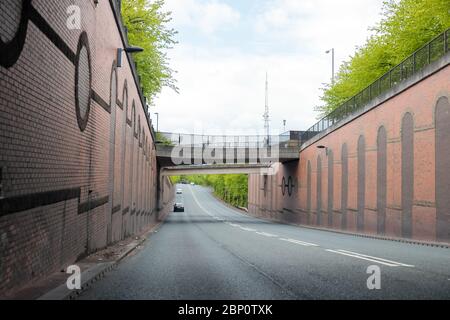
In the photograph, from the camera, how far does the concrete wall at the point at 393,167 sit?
63.5ft

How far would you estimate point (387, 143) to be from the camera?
979 inches

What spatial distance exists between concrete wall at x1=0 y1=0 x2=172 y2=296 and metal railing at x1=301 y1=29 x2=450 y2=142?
13.3m

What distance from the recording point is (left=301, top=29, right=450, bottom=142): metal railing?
2031cm

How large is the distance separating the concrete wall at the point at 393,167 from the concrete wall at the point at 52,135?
12.7 meters

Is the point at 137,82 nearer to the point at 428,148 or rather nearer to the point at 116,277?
the point at 428,148

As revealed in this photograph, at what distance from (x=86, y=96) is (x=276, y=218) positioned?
1875 inches

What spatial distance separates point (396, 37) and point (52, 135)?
97.9 feet

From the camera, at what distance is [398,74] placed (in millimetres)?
24594

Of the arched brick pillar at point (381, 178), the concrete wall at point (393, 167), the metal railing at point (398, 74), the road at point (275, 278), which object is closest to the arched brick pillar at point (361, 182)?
the concrete wall at point (393, 167)
